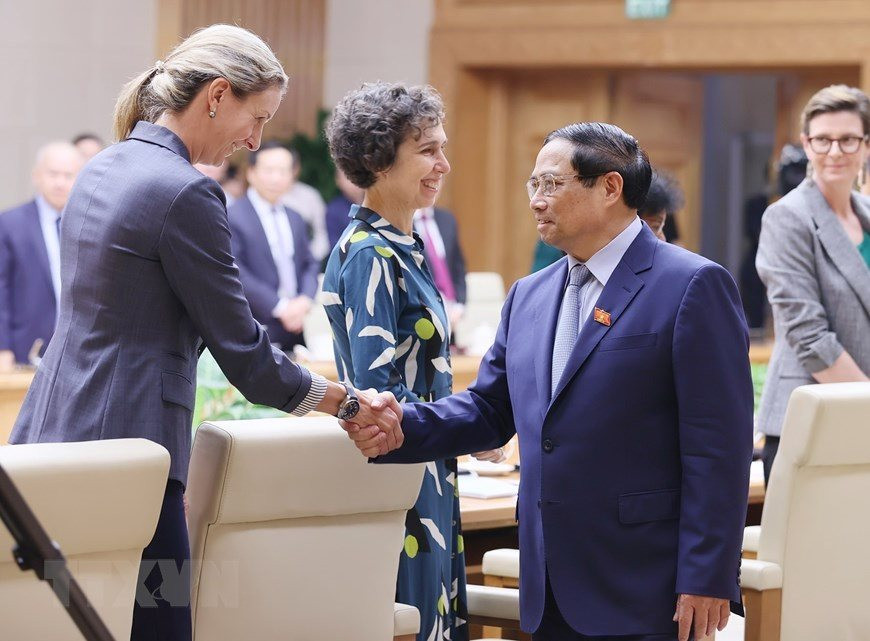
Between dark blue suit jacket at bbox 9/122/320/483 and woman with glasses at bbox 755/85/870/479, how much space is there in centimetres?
185

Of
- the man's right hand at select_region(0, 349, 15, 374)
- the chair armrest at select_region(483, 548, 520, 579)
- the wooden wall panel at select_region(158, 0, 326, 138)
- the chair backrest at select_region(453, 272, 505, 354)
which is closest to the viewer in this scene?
the chair armrest at select_region(483, 548, 520, 579)

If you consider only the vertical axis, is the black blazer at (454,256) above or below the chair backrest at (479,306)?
above

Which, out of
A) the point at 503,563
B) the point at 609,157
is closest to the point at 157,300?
the point at 609,157

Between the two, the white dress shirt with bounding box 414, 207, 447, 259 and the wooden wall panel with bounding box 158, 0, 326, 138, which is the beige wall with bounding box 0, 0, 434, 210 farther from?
the white dress shirt with bounding box 414, 207, 447, 259

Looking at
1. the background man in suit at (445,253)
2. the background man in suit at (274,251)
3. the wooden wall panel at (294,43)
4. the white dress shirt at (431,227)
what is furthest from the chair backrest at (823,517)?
the wooden wall panel at (294,43)

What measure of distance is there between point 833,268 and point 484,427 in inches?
57.4

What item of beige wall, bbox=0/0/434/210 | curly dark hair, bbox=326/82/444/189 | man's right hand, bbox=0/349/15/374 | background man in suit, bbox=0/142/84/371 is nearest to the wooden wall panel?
beige wall, bbox=0/0/434/210

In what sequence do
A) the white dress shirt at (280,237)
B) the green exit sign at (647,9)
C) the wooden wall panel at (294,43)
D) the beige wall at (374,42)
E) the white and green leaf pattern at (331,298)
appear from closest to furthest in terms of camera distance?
the white and green leaf pattern at (331,298) → the white dress shirt at (280,237) → the green exit sign at (647,9) → the wooden wall panel at (294,43) → the beige wall at (374,42)

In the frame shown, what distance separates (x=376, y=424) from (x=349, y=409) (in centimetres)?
14

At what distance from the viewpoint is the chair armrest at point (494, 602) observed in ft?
9.73

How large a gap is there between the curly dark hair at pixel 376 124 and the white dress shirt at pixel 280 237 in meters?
4.48

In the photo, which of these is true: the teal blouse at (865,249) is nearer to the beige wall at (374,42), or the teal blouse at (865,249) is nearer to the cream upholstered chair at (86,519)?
the cream upholstered chair at (86,519)

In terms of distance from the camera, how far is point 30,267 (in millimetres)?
6434

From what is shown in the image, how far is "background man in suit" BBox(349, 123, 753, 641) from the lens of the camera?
7.66ft
